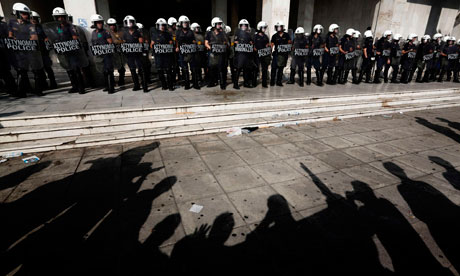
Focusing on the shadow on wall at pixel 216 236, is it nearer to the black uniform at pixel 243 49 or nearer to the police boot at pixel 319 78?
the black uniform at pixel 243 49

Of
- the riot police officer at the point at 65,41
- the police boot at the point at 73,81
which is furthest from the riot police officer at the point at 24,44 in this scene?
the police boot at the point at 73,81

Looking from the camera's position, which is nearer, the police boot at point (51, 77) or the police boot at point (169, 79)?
the police boot at point (51, 77)

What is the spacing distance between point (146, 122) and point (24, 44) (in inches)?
175

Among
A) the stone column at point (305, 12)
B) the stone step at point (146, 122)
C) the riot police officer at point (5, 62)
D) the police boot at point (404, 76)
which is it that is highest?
the stone column at point (305, 12)

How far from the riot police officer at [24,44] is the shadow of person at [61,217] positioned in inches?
197

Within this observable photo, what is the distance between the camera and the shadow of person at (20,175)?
381cm

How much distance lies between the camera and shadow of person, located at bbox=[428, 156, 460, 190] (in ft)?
13.2

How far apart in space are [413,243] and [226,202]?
222 cm

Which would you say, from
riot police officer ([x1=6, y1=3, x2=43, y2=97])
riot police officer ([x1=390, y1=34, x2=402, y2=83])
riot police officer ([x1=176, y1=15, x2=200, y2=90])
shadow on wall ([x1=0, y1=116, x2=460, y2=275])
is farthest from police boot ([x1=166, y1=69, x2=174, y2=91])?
riot police officer ([x1=390, y1=34, x2=402, y2=83])

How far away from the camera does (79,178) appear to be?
399 centimetres

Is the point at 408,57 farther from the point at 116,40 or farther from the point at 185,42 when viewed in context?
the point at 116,40

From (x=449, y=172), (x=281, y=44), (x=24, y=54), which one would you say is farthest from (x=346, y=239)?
(x=24, y=54)

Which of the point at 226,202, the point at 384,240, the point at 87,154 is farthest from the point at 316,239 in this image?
the point at 87,154

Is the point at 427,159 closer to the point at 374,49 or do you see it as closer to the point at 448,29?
the point at 374,49
